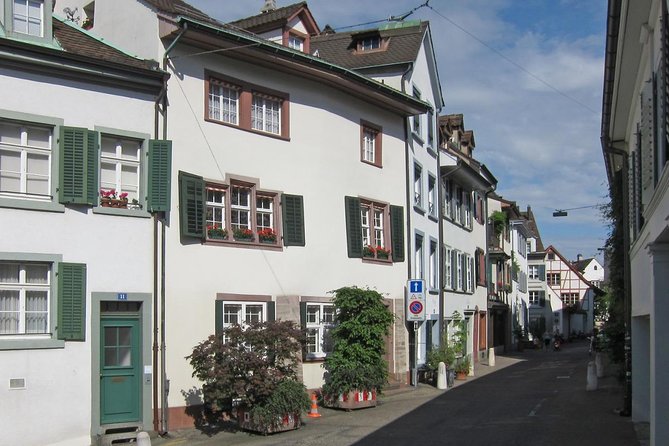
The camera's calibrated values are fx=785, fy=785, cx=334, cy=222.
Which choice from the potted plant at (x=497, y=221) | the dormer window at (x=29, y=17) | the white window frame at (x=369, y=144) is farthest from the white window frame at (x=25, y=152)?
the potted plant at (x=497, y=221)

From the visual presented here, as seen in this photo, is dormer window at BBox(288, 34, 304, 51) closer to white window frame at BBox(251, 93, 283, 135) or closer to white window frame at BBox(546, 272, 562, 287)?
white window frame at BBox(251, 93, 283, 135)

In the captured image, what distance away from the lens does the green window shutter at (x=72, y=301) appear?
14.1m

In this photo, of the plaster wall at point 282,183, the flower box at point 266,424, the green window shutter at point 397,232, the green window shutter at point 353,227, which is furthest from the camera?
the green window shutter at point 397,232

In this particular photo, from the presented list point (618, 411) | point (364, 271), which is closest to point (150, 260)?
point (364, 271)

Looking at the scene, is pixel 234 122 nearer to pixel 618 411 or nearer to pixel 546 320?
pixel 618 411

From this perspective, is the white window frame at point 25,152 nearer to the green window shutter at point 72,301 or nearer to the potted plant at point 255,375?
the green window shutter at point 72,301

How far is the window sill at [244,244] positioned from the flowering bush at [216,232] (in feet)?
0.29

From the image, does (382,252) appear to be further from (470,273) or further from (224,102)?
(470,273)

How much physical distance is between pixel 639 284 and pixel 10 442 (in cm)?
1149

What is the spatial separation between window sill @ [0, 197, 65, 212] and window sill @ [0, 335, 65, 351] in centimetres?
227

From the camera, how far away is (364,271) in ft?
70.8

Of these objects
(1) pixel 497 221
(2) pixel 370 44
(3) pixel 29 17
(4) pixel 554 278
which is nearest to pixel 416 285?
(2) pixel 370 44

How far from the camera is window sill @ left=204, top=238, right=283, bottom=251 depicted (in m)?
17.0

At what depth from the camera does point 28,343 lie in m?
13.6
